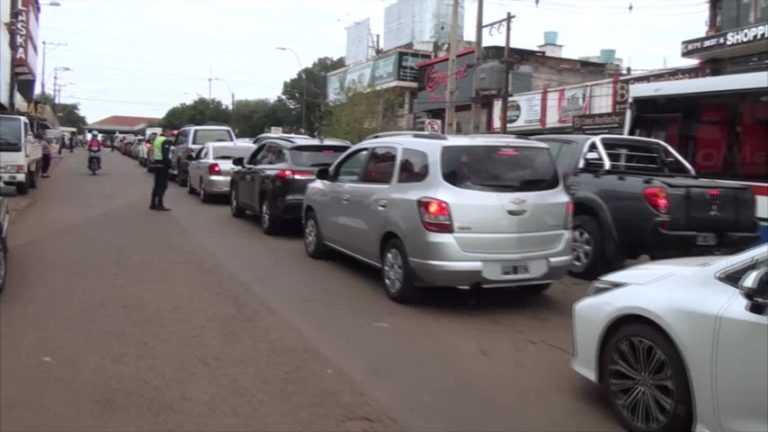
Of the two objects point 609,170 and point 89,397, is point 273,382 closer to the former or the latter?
point 89,397

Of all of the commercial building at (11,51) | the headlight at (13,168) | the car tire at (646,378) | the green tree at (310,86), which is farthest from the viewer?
the green tree at (310,86)

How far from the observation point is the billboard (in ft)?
227

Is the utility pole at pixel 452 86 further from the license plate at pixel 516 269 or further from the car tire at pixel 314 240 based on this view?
the license plate at pixel 516 269

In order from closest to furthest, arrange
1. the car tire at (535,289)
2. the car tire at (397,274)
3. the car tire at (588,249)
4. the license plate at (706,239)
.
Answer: the car tire at (397,274) < the car tire at (535,289) < the license plate at (706,239) < the car tire at (588,249)

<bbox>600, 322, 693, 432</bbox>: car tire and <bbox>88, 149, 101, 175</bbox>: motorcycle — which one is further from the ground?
<bbox>88, 149, 101, 175</bbox>: motorcycle

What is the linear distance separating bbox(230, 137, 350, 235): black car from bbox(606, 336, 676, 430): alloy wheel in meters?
7.76

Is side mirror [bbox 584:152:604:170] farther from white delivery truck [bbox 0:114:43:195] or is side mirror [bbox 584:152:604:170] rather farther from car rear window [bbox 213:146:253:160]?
white delivery truck [bbox 0:114:43:195]

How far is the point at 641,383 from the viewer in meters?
4.42

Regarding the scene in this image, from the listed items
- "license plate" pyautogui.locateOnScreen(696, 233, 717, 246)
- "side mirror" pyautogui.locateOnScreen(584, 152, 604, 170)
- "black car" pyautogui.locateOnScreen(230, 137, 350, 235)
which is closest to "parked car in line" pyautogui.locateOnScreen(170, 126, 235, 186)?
"black car" pyautogui.locateOnScreen(230, 137, 350, 235)

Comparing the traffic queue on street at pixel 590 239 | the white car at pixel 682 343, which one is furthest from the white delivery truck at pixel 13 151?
the white car at pixel 682 343

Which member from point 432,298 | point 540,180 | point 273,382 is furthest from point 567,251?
point 273,382

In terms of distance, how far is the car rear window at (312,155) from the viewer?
11953 mm

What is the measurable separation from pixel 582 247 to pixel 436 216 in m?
3.04

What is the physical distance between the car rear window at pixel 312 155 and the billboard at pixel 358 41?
57764 millimetres
